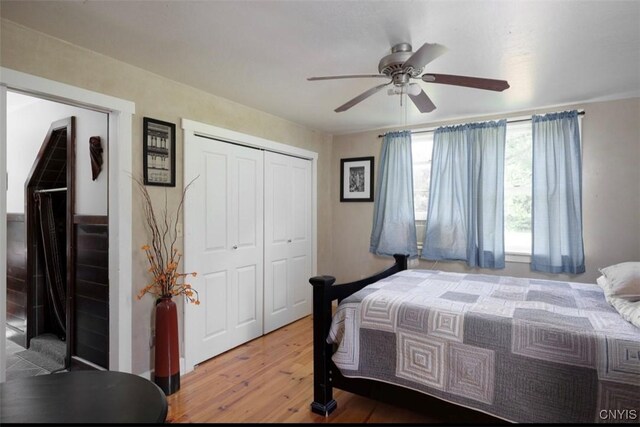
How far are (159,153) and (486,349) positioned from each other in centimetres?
249

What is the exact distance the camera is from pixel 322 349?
216 centimetres

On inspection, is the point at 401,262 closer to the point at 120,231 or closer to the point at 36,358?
the point at 120,231

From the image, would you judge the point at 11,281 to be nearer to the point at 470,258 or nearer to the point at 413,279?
the point at 413,279

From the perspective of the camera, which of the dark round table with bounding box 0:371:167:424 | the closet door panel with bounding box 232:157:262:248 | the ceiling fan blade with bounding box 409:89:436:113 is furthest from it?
the closet door panel with bounding box 232:157:262:248

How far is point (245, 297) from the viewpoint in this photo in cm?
334

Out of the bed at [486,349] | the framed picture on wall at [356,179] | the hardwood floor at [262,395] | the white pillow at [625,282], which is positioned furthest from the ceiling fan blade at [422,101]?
the framed picture on wall at [356,179]

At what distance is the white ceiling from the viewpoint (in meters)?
1.69

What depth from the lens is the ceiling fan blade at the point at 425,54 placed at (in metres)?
1.55

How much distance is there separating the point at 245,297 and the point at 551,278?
2.97 meters

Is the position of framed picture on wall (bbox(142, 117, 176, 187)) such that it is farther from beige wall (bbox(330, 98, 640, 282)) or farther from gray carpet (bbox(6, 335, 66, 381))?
beige wall (bbox(330, 98, 640, 282))

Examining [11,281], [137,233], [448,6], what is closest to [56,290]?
[11,281]

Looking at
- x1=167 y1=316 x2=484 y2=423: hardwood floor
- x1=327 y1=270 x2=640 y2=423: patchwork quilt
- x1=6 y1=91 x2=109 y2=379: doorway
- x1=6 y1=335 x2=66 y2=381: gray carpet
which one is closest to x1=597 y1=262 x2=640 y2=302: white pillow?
x1=327 y1=270 x2=640 y2=423: patchwork quilt

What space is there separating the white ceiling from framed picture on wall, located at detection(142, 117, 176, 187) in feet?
1.29

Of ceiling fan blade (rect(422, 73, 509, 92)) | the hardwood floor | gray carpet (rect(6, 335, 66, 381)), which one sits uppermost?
ceiling fan blade (rect(422, 73, 509, 92))
